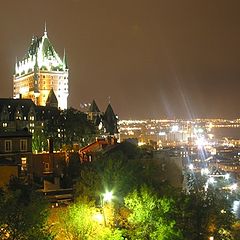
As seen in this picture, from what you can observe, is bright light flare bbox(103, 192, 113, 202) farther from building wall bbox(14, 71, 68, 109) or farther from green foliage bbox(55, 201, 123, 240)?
building wall bbox(14, 71, 68, 109)

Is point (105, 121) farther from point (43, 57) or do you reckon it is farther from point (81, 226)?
point (81, 226)

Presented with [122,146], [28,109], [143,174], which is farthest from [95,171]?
[28,109]

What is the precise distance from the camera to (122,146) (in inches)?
1533

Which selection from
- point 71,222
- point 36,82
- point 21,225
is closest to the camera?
point 21,225

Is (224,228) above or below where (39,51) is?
below

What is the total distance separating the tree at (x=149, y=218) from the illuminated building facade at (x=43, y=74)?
8721cm

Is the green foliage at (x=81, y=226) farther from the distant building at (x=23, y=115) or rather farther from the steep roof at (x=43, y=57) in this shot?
the steep roof at (x=43, y=57)

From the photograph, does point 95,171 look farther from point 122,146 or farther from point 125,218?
point 122,146

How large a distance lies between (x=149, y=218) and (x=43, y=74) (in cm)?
9499

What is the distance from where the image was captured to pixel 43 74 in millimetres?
114938

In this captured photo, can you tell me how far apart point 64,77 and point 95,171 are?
9244 centimetres

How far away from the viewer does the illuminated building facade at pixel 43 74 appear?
368 feet

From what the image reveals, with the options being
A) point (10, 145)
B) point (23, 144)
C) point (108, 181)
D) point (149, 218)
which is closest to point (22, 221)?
point (149, 218)

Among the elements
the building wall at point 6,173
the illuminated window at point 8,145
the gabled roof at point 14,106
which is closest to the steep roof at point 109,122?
the gabled roof at point 14,106
